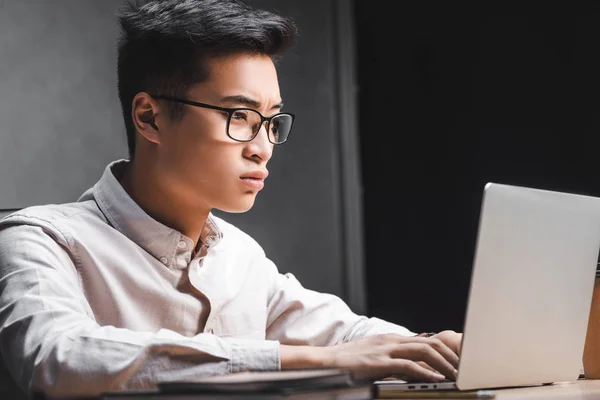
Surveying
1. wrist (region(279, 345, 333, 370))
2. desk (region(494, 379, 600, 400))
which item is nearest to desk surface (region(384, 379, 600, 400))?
desk (region(494, 379, 600, 400))

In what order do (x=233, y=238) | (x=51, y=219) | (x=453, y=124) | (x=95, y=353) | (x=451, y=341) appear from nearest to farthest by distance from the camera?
A: (x=95, y=353), (x=451, y=341), (x=51, y=219), (x=233, y=238), (x=453, y=124)

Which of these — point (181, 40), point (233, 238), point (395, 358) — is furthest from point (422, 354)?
point (181, 40)

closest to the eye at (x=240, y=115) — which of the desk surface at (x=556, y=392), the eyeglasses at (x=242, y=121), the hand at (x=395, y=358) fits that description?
the eyeglasses at (x=242, y=121)

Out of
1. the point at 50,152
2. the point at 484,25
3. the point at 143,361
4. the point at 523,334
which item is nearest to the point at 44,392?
the point at 143,361

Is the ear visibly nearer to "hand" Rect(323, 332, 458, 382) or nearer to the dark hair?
the dark hair

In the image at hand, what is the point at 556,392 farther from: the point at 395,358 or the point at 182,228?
the point at 182,228

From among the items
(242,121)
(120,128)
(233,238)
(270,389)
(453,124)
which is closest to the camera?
(270,389)

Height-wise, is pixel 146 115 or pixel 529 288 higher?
pixel 146 115

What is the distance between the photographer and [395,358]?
109 cm

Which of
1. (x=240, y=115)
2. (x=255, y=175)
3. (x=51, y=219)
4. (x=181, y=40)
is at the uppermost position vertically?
(x=181, y=40)

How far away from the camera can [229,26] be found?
1.53m

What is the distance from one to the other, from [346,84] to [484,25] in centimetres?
50

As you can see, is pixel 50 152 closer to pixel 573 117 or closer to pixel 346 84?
pixel 346 84

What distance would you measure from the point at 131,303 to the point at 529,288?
70cm
